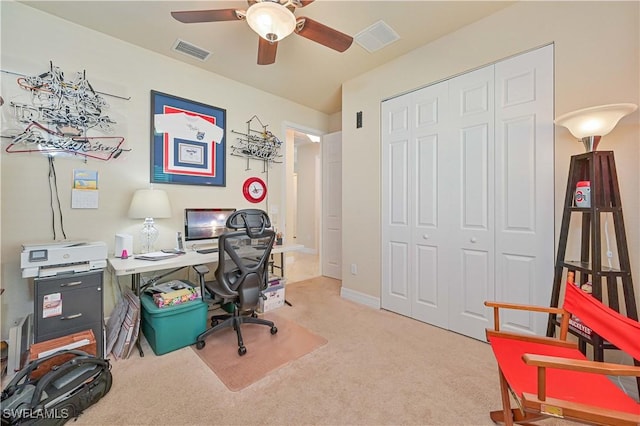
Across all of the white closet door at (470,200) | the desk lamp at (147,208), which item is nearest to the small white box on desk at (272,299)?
the desk lamp at (147,208)

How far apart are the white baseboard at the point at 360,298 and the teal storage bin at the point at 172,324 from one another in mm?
1770

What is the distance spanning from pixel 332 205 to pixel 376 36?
255 centimetres

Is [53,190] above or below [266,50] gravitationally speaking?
below

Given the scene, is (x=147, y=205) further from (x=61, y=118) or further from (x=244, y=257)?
(x=244, y=257)

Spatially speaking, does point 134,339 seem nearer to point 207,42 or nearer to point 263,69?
point 207,42

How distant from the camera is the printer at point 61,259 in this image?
173 centimetres

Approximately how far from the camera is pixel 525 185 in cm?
207

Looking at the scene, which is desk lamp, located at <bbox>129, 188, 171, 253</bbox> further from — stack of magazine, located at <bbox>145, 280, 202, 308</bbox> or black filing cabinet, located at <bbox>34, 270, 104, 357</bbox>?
black filing cabinet, located at <bbox>34, 270, 104, 357</bbox>

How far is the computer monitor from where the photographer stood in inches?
111

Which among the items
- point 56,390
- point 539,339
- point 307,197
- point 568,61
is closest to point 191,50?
point 56,390

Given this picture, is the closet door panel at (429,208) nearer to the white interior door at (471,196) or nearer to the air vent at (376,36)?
the white interior door at (471,196)

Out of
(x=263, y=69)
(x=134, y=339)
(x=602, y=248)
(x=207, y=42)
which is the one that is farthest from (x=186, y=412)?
(x=263, y=69)

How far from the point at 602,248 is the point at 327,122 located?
12.2 feet

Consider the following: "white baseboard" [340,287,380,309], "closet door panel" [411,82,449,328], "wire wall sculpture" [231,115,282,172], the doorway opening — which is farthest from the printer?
the doorway opening
